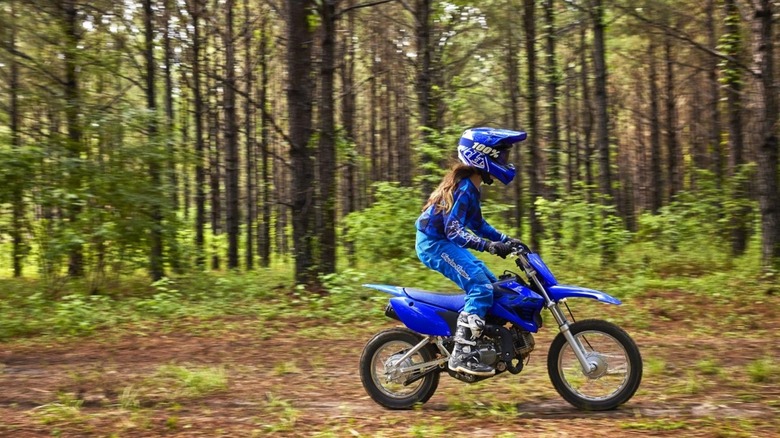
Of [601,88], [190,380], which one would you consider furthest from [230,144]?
[190,380]

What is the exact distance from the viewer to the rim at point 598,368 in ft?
18.2

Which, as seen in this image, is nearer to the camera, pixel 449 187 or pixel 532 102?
pixel 449 187

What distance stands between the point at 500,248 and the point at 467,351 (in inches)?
37.8

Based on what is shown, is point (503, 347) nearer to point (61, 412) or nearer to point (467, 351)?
point (467, 351)

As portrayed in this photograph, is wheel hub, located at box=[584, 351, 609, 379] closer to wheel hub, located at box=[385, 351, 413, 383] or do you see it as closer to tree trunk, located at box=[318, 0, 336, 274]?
wheel hub, located at box=[385, 351, 413, 383]

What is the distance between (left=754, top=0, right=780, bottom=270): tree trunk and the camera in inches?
462

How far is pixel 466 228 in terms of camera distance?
5.74m

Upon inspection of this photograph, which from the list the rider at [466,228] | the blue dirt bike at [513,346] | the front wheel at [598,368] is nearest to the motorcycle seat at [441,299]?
the blue dirt bike at [513,346]

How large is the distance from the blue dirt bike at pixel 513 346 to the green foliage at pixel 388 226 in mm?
8456

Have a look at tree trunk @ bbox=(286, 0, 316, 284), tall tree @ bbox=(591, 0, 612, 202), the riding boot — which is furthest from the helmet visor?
tall tree @ bbox=(591, 0, 612, 202)

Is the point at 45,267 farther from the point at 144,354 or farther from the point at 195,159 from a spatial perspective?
the point at 144,354

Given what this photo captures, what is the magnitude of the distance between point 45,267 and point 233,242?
26.9 feet

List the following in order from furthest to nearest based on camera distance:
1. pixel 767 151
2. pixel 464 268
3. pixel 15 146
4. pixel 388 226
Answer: pixel 388 226 < pixel 15 146 < pixel 767 151 < pixel 464 268

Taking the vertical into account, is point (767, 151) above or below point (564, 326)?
above
